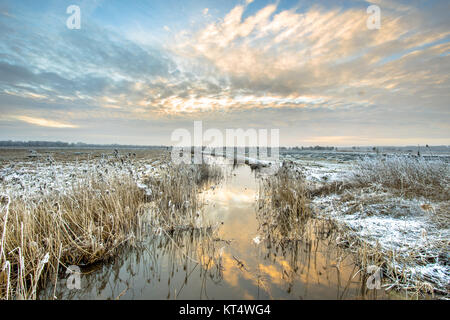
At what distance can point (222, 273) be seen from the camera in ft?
13.1

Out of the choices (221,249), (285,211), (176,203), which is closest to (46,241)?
(221,249)

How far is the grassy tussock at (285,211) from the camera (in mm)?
5793

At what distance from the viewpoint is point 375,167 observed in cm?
1078

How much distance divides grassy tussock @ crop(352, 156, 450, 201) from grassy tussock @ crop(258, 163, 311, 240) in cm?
421

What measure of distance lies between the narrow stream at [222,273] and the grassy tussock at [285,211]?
21.6 inches

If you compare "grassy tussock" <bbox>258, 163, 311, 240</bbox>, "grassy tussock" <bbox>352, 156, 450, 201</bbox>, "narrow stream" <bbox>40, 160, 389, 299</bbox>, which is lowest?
"narrow stream" <bbox>40, 160, 389, 299</bbox>

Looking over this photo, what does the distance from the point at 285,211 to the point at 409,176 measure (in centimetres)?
698

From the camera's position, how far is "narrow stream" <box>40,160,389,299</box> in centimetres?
345

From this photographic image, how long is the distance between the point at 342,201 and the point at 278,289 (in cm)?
626

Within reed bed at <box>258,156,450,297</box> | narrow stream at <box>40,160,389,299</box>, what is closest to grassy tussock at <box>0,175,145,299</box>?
narrow stream at <box>40,160,389,299</box>

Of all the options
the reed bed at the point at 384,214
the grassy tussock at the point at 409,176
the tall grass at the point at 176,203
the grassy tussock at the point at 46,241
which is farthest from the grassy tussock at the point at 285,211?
the grassy tussock at the point at 409,176

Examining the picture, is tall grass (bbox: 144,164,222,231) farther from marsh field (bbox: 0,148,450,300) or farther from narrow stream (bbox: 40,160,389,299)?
narrow stream (bbox: 40,160,389,299)

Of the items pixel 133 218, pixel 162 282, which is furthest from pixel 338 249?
pixel 133 218

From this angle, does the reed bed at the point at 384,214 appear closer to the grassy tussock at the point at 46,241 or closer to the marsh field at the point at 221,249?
the marsh field at the point at 221,249
